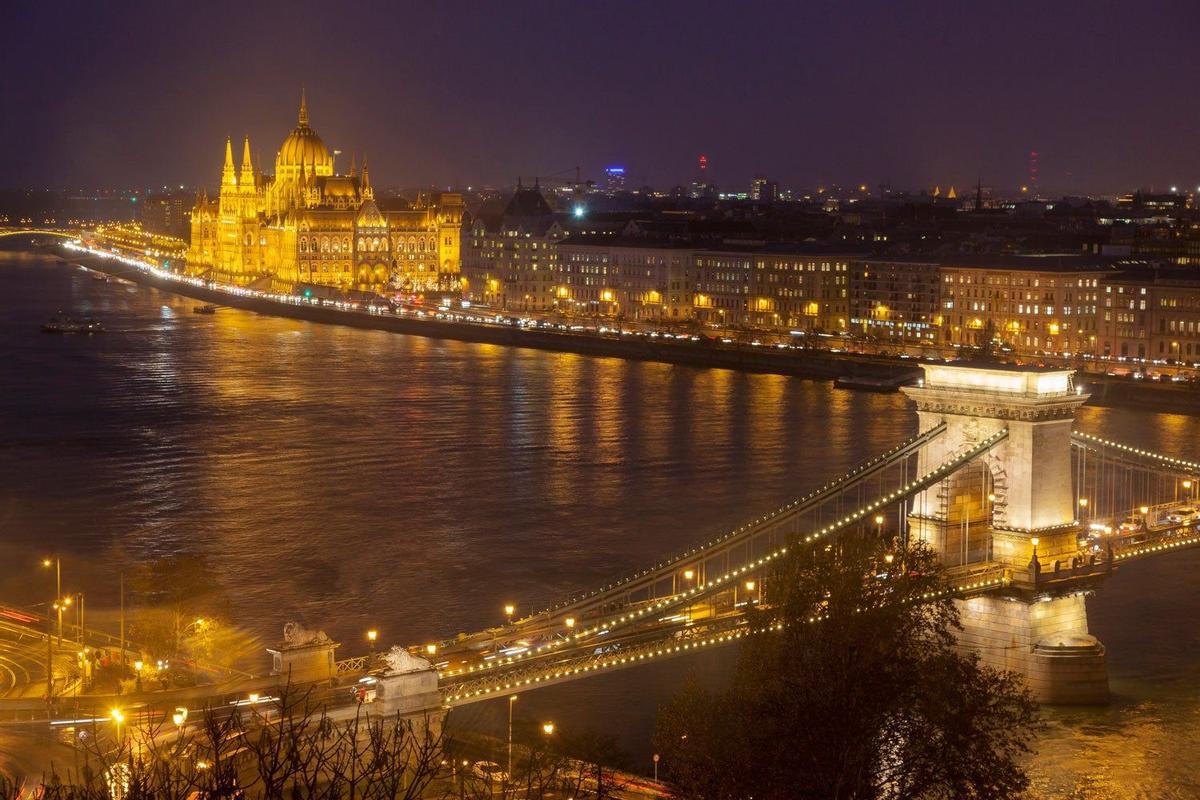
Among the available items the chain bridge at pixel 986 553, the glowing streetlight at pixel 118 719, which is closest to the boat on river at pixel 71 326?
the chain bridge at pixel 986 553

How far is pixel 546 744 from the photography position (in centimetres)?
977

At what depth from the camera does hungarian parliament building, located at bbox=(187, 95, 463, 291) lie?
6116cm

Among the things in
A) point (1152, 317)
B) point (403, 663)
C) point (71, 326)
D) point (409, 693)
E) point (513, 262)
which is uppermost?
point (513, 262)

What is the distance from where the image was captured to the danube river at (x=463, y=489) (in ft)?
39.3

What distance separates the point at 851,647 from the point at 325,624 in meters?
6.37

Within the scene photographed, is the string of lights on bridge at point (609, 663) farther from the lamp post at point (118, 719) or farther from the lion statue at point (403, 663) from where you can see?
the lamp post at point (118, 719)

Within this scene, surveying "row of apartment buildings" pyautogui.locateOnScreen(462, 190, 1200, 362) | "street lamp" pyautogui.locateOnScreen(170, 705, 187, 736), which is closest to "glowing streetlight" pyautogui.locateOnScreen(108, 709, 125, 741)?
"street lamp" pyautogui.locateOnScreen(170, 705, 187, 736)

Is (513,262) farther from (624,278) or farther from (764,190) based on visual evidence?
(764,190)

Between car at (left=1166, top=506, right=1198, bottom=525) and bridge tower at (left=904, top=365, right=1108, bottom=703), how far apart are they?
2326mm

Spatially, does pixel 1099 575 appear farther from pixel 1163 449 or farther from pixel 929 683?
pixel 1163 449

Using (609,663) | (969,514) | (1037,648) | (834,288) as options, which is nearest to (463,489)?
(969,514)

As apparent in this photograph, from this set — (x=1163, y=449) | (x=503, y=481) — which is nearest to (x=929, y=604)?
(x=503, y=481)

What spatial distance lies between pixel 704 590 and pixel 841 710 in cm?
344

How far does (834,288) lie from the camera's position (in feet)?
148
